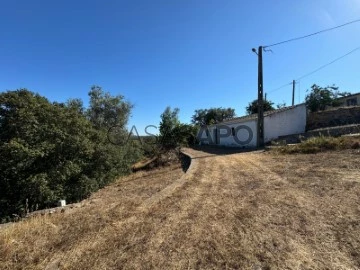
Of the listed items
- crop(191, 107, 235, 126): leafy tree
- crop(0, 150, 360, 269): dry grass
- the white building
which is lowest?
crop(0, 150, 360, 269): dry grass

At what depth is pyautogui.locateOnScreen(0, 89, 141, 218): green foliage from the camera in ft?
28.5

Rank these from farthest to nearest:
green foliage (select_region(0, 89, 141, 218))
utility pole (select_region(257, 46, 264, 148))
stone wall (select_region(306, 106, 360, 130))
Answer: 1. stone wall (select_region(306, 106, 360, 130))
2. utility pole (select_region(257, 46, 264, 148))
3. green foliage (select_region(0, 89, 141, 218))

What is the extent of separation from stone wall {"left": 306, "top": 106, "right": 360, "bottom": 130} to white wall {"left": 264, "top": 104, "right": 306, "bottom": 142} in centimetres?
86

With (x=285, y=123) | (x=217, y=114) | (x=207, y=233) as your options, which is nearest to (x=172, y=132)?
(x=285, y=123)

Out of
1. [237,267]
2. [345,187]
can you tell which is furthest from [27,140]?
[345,187]

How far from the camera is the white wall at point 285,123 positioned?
19156 millimetres

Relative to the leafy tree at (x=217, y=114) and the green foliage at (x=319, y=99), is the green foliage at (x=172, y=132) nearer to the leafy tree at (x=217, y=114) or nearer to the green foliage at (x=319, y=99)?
the green foliage at (x=319, y=99)

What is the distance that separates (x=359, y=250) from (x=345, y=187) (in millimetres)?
2895

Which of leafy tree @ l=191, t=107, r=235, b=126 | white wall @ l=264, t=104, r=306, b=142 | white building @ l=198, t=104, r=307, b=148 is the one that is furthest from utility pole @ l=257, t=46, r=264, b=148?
leafy tree @ l=191, t=107, r=235, b=126

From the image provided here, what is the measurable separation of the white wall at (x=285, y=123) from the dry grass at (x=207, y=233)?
13.8m

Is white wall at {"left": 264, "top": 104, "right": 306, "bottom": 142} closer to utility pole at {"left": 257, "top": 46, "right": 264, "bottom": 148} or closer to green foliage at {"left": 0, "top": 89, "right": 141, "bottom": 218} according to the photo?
utility pole at {"left": 257, "top": 46, "right": 264, "bottom": 148}

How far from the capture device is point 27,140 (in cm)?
891

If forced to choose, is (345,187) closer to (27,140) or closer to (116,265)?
(116,265)

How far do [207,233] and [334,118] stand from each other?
20444 mm
